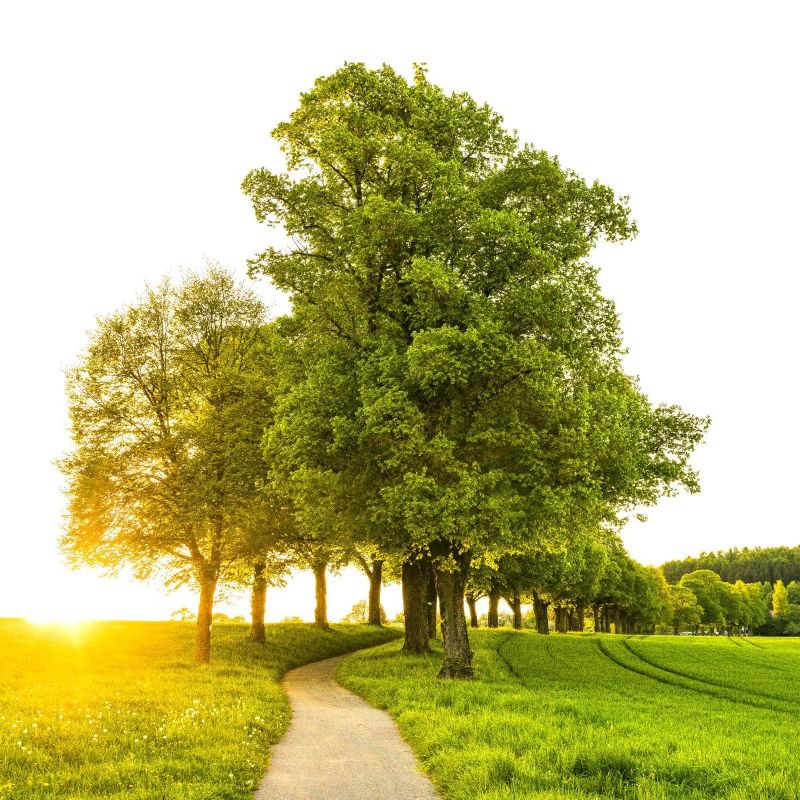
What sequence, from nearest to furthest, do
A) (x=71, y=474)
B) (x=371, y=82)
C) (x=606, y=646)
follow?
(x=371, y=82) → (x=71, y=474) → (x=606, y=646)

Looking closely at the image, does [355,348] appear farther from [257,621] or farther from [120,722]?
[257,621]

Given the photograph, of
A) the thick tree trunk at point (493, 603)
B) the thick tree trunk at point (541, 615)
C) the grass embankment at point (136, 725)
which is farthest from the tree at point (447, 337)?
the thick tree trunk at point (541, 615)

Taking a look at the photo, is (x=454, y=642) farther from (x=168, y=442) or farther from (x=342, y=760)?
(x=168, y=442)

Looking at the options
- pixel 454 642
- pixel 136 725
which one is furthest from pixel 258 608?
pixel 136 725

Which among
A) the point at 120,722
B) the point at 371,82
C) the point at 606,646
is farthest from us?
the point at 606,646

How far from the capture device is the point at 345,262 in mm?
24547

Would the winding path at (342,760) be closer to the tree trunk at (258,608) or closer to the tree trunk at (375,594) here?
the tree trunk at (258,608)

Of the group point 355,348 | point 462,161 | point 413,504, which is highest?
point 462,161

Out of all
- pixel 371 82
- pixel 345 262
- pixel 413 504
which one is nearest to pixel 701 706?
pixel 413 504

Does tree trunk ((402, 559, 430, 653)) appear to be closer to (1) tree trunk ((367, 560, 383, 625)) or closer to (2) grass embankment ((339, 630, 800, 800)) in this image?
(2) grass embankment ((339, 630, 800, 800))

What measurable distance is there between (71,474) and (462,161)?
21.3m

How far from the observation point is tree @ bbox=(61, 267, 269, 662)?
90.8 ft

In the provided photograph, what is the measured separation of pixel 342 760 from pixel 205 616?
19.1m

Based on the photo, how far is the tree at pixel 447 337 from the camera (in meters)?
20.5
